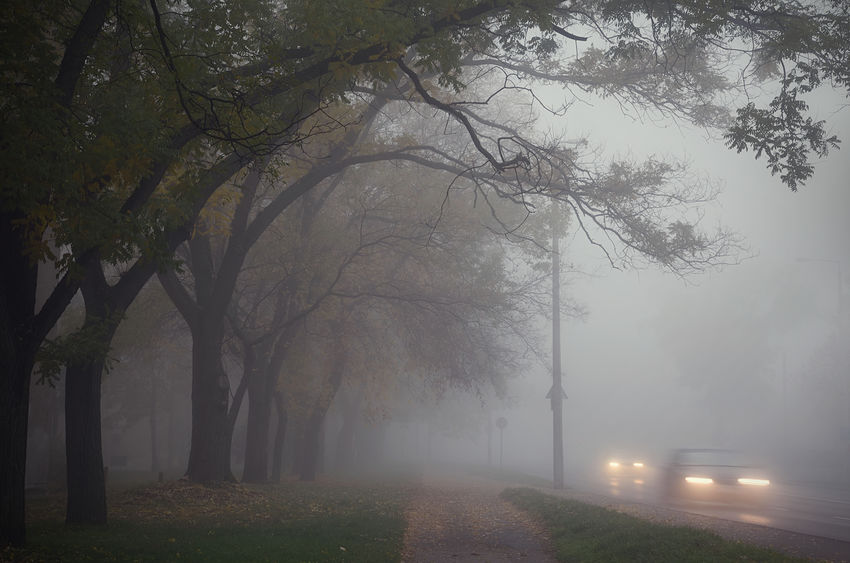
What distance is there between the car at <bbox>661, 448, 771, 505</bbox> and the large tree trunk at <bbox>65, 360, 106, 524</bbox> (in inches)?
628

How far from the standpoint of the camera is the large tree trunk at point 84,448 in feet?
37.1

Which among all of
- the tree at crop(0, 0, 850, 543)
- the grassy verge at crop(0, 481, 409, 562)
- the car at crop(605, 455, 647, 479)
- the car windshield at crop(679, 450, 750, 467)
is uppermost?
the tree at crop(0, 0, 850, 543)

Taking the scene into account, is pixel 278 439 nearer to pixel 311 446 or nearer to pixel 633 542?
pixel 311 446

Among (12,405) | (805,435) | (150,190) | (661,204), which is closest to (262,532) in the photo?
(12,405)

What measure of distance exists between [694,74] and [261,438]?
56.3ft

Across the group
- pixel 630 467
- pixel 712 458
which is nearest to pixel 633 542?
pixel 712 458

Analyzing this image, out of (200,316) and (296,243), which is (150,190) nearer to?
(200,316)

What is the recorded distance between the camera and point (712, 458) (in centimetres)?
2045

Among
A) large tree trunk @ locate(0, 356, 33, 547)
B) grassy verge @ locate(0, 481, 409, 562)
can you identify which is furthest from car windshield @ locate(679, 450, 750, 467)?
large tree trunk @ locate(0, 356, 33, 547)

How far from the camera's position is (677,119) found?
15.5 m

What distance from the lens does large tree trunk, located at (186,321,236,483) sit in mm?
16828

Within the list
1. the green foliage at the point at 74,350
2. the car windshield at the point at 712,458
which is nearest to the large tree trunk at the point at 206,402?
the green foliage at the point at 74,350

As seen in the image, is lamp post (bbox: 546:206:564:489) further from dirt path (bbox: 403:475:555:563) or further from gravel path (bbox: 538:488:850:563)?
gravel path (bbox: 538:488:850:563)

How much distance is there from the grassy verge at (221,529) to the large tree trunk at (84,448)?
1.24 ft
